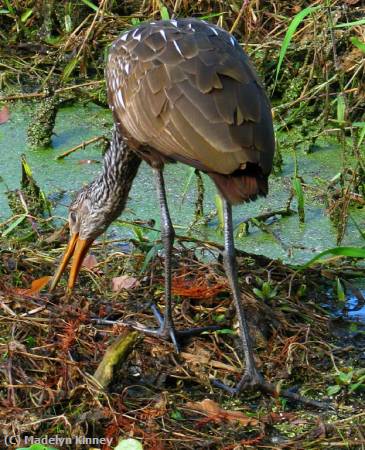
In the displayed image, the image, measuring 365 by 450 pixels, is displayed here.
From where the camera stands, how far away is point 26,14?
21.7ft

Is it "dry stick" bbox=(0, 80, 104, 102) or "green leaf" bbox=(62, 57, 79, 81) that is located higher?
"green leaf" bbox=(62, 57, 79, 81)

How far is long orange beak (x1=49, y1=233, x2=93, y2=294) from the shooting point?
4.33 m

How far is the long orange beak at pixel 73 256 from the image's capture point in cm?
433

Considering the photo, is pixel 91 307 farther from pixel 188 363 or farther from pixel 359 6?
pixel 359 6

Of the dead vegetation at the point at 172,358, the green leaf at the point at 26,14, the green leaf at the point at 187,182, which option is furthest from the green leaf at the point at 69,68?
the dead vegetation at the point at 172,358

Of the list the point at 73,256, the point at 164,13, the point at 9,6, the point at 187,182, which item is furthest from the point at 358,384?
the point at 9,6

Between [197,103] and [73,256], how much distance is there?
1.02 meters

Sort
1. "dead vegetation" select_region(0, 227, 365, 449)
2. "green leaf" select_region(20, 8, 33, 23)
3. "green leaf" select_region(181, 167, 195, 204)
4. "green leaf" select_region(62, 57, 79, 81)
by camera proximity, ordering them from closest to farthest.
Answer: "dead vegetation" select_region(0, 227, 365, 449) → "green leaf" select_region(181, 167, 195, 204) → "green leaf" select_region(62, 57, 79, 81) → "green leaf" select_region(20, 8, 33, 23)

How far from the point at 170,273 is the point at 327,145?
1.86 m

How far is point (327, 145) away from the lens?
574 cm

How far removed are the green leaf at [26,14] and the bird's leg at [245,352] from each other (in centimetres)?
308

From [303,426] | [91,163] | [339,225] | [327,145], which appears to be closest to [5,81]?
[91,163]

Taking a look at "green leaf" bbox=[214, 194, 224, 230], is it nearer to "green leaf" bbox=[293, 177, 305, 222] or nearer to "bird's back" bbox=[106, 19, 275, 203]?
"green leaf" bbox=[293, 177, 305, 222]

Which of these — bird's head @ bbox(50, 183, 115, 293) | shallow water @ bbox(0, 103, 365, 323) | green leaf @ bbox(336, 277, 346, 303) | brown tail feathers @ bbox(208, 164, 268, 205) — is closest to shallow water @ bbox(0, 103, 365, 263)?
shallow water @ bbox(0, 103, 365, 323)
